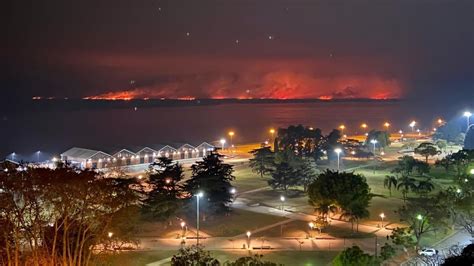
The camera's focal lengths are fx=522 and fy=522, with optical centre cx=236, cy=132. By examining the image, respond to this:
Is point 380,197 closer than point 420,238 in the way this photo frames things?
No

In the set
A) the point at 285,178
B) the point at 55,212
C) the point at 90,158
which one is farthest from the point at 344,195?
the point at 90,158

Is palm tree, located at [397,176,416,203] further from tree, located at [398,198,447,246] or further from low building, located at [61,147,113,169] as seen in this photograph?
low building, located at [61,147,113,169]

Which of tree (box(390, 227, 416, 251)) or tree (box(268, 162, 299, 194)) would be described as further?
tree (box(268, 162, 299, 194))

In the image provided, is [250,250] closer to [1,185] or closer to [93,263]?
[93,263]

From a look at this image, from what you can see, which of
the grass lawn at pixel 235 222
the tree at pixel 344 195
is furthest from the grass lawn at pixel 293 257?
the tree at pixel 344 195

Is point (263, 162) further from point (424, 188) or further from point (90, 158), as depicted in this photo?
point (424, 188)

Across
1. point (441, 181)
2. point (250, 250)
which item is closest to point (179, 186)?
point (250, 250)

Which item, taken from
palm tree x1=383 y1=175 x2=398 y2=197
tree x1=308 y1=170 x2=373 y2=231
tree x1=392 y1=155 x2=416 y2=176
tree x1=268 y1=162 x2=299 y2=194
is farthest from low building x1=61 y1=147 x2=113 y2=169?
tree x1=392 y1=155 x2=416 y2=176
